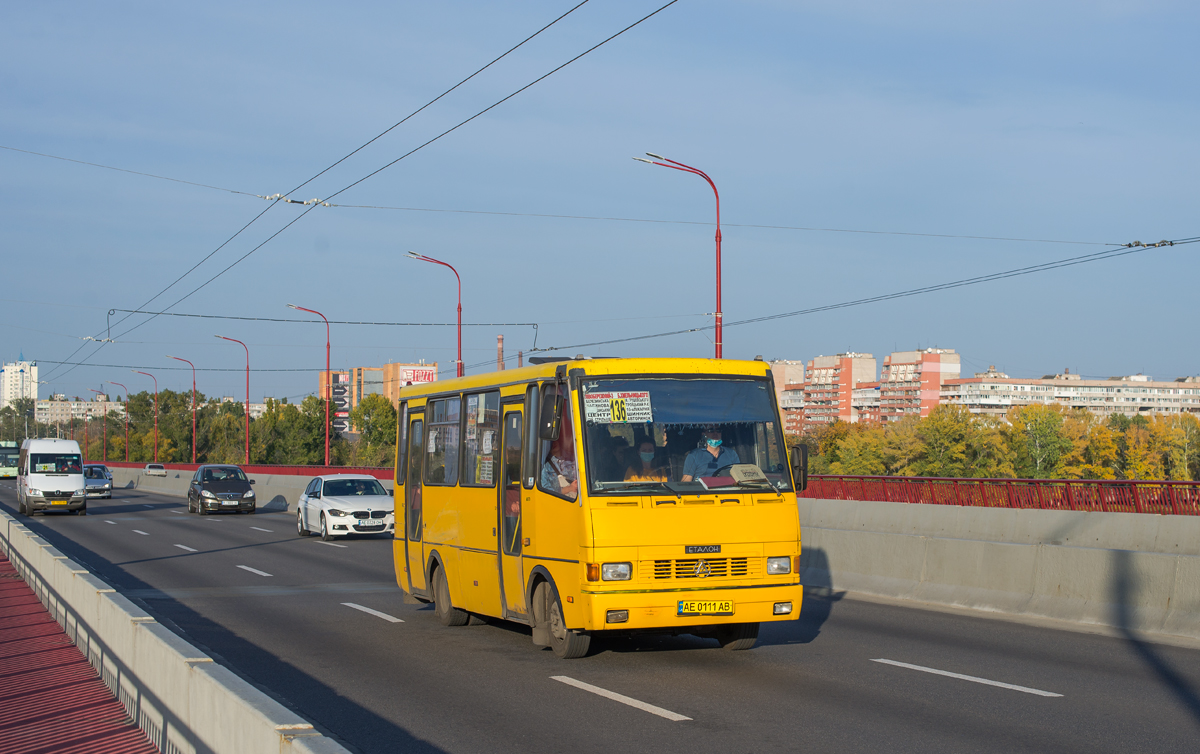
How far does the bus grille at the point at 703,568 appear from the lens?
31.4 feet

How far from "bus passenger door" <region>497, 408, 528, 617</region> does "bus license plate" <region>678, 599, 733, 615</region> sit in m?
1.74

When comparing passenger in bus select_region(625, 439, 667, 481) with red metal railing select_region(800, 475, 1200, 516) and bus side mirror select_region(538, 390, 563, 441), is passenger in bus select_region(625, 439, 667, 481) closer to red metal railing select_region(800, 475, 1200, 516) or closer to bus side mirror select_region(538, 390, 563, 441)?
bus side mirror select_region(538, 390, 563, 441)

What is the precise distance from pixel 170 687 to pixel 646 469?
4406 millimetres

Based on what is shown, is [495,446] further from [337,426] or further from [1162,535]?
[337,426]

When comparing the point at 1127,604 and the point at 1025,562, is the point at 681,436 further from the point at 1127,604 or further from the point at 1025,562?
the point at 1025,562

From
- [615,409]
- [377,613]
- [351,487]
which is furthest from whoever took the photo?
[351,487]

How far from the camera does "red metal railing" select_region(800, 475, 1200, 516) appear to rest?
1600cm

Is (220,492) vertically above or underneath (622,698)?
above

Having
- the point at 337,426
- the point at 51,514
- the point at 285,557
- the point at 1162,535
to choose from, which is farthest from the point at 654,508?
the point at 337,426

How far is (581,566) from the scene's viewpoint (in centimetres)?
946

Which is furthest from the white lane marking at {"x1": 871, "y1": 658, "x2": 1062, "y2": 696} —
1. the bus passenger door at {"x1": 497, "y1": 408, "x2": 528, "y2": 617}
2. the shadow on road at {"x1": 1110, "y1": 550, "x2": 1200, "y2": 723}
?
the bus passenger door at {"x1": 497, "y1": 408, "x2": 528, "y2": 617}

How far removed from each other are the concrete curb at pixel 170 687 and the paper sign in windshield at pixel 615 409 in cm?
375

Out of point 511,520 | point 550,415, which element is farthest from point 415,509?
point 550,415

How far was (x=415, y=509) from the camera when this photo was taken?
45.8 feet
